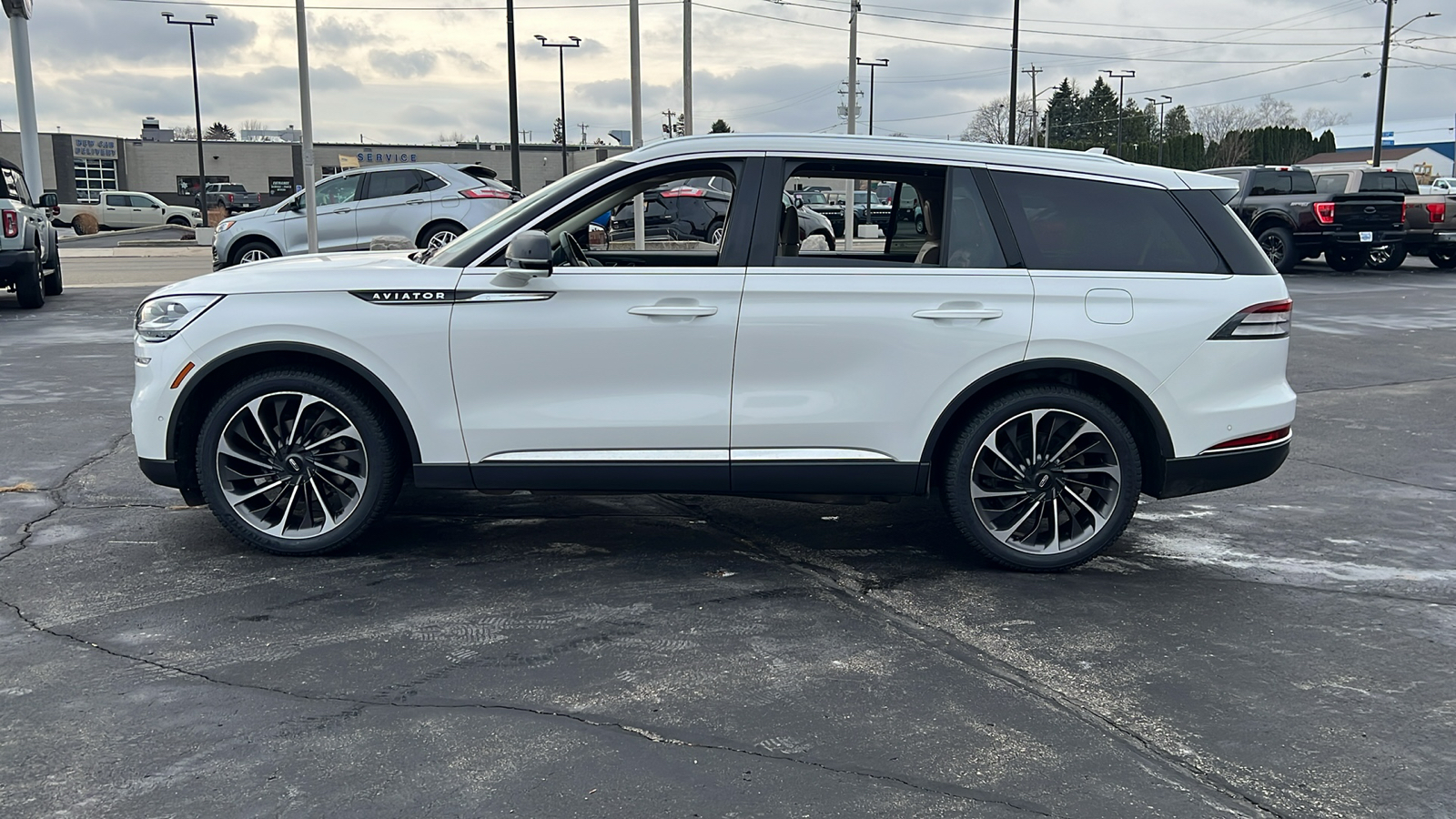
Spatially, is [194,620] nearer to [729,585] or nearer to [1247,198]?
[729,585]

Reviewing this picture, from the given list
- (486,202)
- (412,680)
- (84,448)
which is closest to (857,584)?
(412,680)

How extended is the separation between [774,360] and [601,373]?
71 centimetres

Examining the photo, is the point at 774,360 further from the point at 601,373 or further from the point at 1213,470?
the point at 1213,470

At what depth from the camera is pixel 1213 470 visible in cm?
504

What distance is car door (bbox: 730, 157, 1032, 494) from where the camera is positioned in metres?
4.85

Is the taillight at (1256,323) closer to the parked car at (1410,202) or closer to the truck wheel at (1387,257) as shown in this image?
the parked car at (1410,202)

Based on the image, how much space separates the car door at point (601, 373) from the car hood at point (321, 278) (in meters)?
0.17

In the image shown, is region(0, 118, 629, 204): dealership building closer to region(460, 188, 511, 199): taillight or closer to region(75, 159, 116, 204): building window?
region(75, 159, 116, 204): building window

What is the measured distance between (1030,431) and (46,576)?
4088 mm

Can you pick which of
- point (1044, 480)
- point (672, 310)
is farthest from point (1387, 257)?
point (672, 310)

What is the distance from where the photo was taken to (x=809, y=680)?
12.6 ft

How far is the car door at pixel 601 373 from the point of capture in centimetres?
483

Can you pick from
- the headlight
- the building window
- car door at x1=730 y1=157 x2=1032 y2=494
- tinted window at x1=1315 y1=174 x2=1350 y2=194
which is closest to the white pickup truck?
the building window

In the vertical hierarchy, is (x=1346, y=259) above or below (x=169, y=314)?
below
